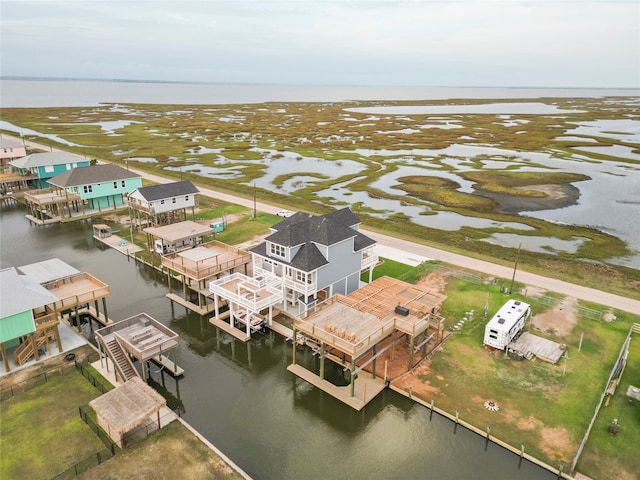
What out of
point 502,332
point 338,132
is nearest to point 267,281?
point 502,332

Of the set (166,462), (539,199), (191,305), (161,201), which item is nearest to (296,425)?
(166,462)

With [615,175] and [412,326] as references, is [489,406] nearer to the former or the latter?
[412,326]

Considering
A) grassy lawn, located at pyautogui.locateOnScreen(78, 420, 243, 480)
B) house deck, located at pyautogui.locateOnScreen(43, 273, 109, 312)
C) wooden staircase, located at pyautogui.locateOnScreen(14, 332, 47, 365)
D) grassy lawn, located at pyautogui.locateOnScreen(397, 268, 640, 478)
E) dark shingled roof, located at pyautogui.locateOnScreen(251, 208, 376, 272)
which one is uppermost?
dark shingled roof, located at pyautogui.locateOnScreen(251, 208, 376, 272)

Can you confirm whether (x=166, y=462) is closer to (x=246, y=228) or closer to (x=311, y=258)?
(x=311, y=258)

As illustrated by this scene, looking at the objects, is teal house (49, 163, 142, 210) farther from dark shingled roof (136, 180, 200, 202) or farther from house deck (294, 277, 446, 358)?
house deck (294, 277, 446, 358)

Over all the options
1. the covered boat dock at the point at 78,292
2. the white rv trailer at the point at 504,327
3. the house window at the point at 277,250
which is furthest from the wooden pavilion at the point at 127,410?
the white rv trailer at the point at 504,327

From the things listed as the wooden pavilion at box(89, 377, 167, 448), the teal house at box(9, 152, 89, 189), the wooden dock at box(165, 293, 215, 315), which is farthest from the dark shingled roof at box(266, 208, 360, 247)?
the teal house at box(9, 152, 89, 189)

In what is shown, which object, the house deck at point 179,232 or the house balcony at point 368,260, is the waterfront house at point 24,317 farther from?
the house balcony at point 368,260
